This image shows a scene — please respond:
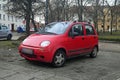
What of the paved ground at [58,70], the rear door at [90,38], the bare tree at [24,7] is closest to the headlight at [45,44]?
the paved ground at [58,70]

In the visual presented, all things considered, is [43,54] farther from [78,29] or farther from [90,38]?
[90,38]

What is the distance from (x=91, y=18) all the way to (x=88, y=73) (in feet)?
128

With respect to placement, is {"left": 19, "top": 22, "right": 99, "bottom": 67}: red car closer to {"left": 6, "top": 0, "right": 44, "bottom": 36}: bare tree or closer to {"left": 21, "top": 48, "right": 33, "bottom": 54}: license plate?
{"left": 21, "top": 48, "right": 33, "bottom": 54}: license plate

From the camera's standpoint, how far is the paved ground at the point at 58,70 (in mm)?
7391

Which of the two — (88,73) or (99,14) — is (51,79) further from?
(99,14)

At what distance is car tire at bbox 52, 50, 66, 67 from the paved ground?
7.2 inches

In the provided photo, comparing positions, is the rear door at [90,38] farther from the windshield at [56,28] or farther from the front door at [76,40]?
the windshield at [56,28]

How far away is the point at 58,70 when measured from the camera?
837cm

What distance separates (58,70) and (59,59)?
0.56 m

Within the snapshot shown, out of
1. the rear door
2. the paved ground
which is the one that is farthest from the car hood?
the rear door

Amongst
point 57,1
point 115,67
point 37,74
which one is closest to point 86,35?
point 115,67

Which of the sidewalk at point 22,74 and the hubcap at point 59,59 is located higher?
the hubcap at point 59,59

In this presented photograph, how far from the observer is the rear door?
10680mm

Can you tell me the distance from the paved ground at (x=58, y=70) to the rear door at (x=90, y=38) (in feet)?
2.36
